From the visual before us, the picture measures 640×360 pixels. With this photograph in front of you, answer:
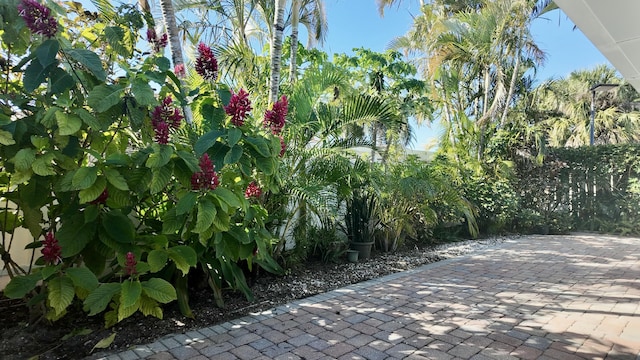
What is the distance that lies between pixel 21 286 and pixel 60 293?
0.35m

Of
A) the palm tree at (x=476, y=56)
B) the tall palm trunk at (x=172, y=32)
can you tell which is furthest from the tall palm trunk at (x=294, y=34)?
the palm tree at (x=476, y=56)

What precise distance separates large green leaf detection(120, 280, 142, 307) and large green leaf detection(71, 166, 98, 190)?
2.37 feet

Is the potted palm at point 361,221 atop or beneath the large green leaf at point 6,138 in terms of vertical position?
Answer: beneath

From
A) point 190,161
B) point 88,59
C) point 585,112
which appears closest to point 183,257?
point 190,161

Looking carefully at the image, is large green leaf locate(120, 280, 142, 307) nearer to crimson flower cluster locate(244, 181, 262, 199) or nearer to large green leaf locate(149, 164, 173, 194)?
large green leaf locate(149, 164, 173, 194)

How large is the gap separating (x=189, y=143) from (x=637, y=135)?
54.6 feet

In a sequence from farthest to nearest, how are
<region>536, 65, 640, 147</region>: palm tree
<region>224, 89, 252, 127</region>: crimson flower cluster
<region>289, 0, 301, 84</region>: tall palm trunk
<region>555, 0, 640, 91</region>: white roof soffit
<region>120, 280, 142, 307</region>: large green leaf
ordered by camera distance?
<region>536, 65, 640, 147</region>: palm tree
<region>289, 0, 301, 84</region>: tall palm trunk
<region>224, 89, 252, 127</region>: crimson flower cluster
<region>120, 280, 142, 307</region>: large green leaf
<region>555, 0, 640, 91</region>: white roof soffit

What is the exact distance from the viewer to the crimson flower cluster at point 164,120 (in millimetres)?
2341

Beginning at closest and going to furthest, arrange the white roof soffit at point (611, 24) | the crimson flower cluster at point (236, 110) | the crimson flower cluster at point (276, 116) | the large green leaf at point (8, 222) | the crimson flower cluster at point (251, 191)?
the white roof soffit at point (611, 24) < the crimson flower cluster at point (236, 110) < the large green leaf at point (8, 222) < the crimson flower cluster at point (276, 116) < the crimson flower cluster at point (251, 191)

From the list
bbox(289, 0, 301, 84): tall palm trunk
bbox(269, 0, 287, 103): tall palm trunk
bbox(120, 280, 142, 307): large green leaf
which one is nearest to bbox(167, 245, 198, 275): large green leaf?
bbox(120, 280, 142, 307): large green leaf

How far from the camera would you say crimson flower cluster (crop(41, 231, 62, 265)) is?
90.8 inches

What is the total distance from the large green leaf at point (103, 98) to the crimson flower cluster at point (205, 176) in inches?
23.4

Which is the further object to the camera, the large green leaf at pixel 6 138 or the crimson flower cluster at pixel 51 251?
the crimson flower cluster at pixel 51 251

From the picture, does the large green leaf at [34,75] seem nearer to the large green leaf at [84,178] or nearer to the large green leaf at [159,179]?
the large green leaf at [84,178]
